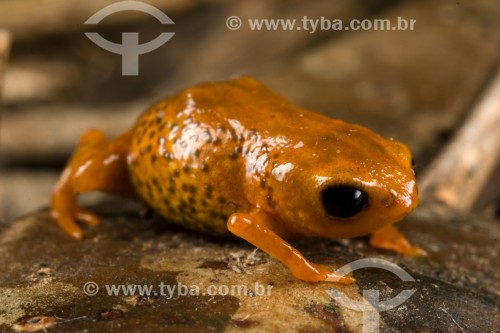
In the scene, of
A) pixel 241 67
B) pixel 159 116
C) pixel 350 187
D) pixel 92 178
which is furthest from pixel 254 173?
pixel 241 67

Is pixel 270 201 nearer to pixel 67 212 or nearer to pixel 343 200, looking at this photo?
pixel 343 200

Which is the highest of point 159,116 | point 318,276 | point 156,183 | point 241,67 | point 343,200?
point 241,67

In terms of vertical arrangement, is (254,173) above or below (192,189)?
above

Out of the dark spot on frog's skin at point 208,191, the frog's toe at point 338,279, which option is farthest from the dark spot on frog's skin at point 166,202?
the frog's toe at point 338,279

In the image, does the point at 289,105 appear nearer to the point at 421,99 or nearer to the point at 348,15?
the point at 421,99

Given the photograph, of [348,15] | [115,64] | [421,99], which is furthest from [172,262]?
[115,64]

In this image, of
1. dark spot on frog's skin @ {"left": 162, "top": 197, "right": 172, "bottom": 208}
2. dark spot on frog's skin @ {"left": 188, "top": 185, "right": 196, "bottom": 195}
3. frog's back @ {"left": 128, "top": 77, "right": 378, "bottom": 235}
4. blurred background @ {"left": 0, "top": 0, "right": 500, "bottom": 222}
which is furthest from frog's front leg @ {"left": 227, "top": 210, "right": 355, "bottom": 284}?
blurred background @ {"left": 0, "top": 0, "right": 500, "bottom": 222}

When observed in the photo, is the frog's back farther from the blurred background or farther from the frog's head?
the blurred background

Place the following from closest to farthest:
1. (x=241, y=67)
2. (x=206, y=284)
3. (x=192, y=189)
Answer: (x=206, y=284)
(x=192, y=189)
(x=241, y=67)
